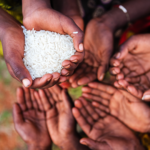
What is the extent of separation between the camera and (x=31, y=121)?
3.99 feet

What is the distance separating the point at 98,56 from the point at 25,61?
0.69 m

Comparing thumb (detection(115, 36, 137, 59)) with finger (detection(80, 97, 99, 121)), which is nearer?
thumb (detection(115, 36, 137, 59))

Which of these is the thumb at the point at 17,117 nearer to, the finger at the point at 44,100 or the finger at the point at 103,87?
the finger at the point at 44,100

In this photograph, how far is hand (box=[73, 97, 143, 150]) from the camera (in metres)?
1.02

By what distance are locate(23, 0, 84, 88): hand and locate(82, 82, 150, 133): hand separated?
1.57 ft

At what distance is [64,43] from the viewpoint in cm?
97

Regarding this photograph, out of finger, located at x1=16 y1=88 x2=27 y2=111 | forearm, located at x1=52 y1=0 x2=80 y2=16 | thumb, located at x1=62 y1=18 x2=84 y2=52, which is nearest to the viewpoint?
thumb, located at x1=62 y1=18 x2=84 y2=52

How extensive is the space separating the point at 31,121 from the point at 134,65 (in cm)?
108

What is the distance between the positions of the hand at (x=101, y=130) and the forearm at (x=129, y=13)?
0.92 meters

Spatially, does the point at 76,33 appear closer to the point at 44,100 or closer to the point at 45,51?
the point at 45,51

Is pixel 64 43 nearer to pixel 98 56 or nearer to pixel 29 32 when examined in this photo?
pixel 29 32

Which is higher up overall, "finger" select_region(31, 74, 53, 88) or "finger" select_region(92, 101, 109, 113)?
"finger" select_region(31, 74, 53, 88)

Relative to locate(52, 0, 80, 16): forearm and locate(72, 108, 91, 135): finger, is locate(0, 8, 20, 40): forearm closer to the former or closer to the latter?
locate(52, 0, 80, 16): forearm

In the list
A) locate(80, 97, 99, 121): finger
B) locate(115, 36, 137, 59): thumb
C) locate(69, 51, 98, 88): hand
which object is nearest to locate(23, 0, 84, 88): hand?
locate(69, 51, 98, 88): hand
